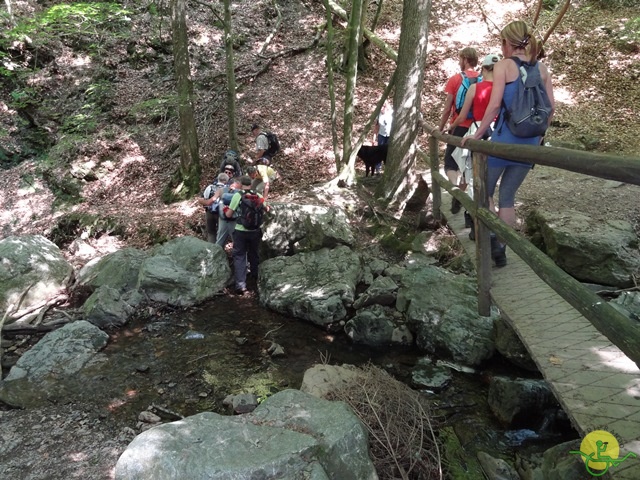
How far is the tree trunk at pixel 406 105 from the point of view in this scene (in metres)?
7.60

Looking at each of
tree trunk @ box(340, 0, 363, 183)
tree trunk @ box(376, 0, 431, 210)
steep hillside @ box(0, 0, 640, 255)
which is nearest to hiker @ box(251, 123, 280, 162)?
steep hillside @ box(0, 0, 640, 255)

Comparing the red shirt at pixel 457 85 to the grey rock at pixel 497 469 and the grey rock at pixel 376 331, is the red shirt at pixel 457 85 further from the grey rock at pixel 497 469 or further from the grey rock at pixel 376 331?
the grey rock at pixel 497 469

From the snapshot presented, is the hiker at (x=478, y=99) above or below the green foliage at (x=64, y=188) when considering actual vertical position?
above

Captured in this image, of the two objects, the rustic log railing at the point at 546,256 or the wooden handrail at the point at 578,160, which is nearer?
the wooden handrail at the point at 578,160

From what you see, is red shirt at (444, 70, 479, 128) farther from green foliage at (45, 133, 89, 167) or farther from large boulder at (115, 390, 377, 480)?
green foliage at (45, 133, 89, 167)

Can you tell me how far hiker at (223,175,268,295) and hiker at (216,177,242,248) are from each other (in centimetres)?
12

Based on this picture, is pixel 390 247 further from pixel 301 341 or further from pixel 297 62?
pixel 297 62

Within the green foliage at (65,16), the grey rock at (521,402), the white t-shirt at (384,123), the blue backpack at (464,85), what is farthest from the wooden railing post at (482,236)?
the green foliage at (65,16)

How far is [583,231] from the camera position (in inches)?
236

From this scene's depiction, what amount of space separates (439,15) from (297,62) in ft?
19.3

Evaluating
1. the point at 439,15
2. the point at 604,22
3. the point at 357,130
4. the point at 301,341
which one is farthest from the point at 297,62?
the point at 301,341

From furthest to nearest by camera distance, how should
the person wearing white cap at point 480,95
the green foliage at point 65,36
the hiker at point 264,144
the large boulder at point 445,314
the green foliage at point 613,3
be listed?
the green foliage at point 613,3, the green foliage at point 65,36, the hiker at point 264,144, the large boulder at point 445,314, the person wearing white cap at point 480,95

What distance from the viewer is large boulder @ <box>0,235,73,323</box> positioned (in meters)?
6.93

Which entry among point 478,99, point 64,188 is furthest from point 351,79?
point 64,188
